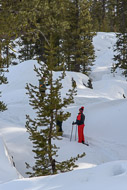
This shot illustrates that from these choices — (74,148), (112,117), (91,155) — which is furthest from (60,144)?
(112,117)

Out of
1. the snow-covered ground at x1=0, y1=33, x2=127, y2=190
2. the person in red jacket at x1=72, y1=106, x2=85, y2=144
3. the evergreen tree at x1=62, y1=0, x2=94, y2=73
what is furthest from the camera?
the evergreen tree at x1=62, y1=0, x2=94, y2=73

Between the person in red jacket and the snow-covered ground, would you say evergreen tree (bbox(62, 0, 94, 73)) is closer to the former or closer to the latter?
the snow-covered ground

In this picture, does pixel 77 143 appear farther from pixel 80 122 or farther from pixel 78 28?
pixel 78 28

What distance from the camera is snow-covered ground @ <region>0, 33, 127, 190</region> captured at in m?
4.60

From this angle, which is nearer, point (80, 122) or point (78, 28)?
point (80, 122)

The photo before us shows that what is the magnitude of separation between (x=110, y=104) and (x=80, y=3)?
1665 centimetres

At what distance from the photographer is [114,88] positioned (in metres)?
28.6

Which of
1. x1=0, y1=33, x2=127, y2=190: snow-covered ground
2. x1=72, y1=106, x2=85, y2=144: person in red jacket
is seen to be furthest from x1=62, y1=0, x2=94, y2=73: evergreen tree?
x1=72, y1=106, x2=85, y2=144: person in red jacket

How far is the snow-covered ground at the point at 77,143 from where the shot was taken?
15.1ft

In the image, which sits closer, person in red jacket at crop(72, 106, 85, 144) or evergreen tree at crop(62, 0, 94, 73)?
person in red jacket at crop(72, 106, 85, 144)

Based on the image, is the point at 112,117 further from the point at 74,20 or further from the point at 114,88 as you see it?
the point at 74,20

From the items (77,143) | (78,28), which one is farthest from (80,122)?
(78,28)

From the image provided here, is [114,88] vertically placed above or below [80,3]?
below

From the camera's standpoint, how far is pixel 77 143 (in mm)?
12070
